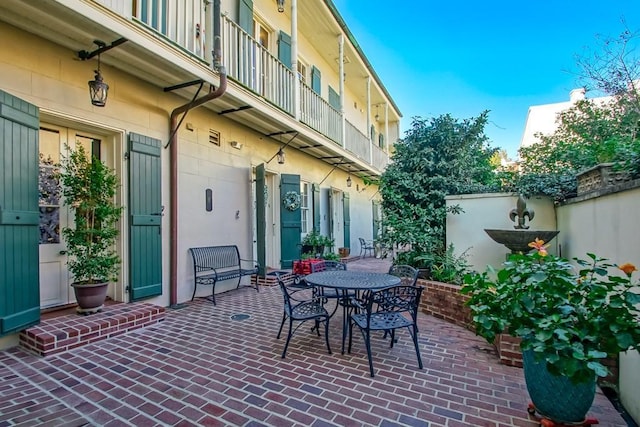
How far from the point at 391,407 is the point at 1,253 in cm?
362

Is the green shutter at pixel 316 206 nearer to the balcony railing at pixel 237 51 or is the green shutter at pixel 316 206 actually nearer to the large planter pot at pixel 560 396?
the balcony railing at pixel 237 51

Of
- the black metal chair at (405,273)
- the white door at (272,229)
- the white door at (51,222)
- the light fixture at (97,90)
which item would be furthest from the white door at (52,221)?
the black metal chair at (405,273)

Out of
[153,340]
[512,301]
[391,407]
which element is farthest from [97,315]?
[512,301]

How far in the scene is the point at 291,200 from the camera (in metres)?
7.27

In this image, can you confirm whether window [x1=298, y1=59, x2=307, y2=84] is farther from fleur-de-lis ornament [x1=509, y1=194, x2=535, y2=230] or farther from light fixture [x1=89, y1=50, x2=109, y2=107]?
fleur-de-lis ornament [x1=509, y1=194, x2=535, y2=230]

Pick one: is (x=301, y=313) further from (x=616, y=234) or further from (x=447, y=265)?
(x=616, y=234)

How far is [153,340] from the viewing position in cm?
343

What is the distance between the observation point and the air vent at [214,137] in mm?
5641

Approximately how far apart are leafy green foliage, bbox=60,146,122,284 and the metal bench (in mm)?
1450

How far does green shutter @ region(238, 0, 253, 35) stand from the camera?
574 centimetres

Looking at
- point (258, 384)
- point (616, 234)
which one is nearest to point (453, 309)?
point (616, 234)

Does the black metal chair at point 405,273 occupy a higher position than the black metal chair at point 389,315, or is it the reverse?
the black metal chair at point 405,273

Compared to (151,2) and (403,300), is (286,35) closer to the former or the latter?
(151,2)

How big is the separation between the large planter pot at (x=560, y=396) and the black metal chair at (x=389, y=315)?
0.95 metres
